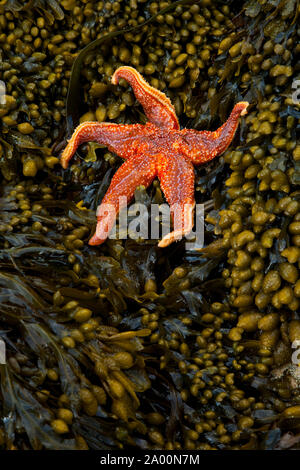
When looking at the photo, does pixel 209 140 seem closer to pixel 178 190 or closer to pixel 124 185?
pixel 178 190

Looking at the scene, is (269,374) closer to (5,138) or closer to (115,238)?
(115,238)

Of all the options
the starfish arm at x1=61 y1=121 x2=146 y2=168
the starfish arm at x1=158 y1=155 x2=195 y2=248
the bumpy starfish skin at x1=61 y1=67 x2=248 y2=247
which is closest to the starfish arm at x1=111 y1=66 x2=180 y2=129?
the bumpy starfish skin at x1=61 y1=67 x2=248 y2=247

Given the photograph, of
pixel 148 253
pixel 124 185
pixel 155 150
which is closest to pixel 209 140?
pixel 155 150

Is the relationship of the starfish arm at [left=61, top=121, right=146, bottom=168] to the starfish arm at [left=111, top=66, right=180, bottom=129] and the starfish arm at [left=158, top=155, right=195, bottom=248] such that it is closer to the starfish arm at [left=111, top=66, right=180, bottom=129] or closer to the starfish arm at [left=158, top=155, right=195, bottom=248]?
the starfish arm at [left=111, top=66, right=180, bottom=129]

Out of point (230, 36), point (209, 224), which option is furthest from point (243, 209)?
point (230, 36)

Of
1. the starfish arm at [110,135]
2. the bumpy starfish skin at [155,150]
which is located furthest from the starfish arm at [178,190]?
the starfish arm at [110,135]

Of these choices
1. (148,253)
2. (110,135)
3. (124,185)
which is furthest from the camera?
(110,135)

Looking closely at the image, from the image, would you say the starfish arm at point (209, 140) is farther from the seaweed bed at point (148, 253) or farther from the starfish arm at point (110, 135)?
the starfish arm at point (110, 135)
